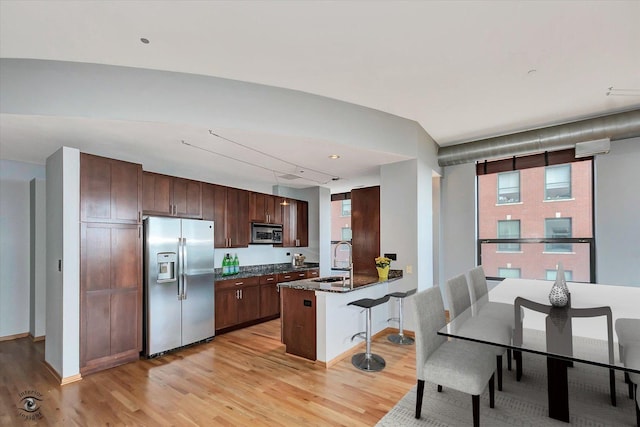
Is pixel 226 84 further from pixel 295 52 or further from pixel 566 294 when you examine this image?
pixel 566 294

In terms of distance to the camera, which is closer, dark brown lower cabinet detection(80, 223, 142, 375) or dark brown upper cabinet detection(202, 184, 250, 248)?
dark brown lower cabinet detection(80, 223, 142, 375)

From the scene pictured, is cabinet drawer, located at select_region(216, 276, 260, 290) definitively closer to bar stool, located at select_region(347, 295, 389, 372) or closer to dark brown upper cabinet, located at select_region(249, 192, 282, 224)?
dark brown upper cabinet, located at select_region(249, 192, 282, 224)

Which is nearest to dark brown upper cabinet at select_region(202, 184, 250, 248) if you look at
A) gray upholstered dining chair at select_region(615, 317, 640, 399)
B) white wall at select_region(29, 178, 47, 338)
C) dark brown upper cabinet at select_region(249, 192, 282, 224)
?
dark brown upper cabinet at select_region(249, 192, 282, 224)

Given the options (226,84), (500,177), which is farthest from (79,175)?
(500,177)

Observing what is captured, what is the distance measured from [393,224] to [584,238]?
271cm

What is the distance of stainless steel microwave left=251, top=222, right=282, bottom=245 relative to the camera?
18.2 feet

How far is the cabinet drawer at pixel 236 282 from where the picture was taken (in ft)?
14.9

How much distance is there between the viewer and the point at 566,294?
267cm

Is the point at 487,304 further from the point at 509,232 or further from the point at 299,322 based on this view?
the point at 509,232

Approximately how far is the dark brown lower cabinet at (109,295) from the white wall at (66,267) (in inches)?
2.4

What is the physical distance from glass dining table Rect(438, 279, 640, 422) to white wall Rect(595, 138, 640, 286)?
0.74 meters

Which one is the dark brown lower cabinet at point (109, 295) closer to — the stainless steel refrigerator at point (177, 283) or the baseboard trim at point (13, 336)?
the stainless steel refrigerator at point (177, 283)

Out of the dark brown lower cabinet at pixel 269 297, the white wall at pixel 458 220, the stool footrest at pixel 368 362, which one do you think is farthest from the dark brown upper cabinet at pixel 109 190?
the white wall at pixel 458 220
